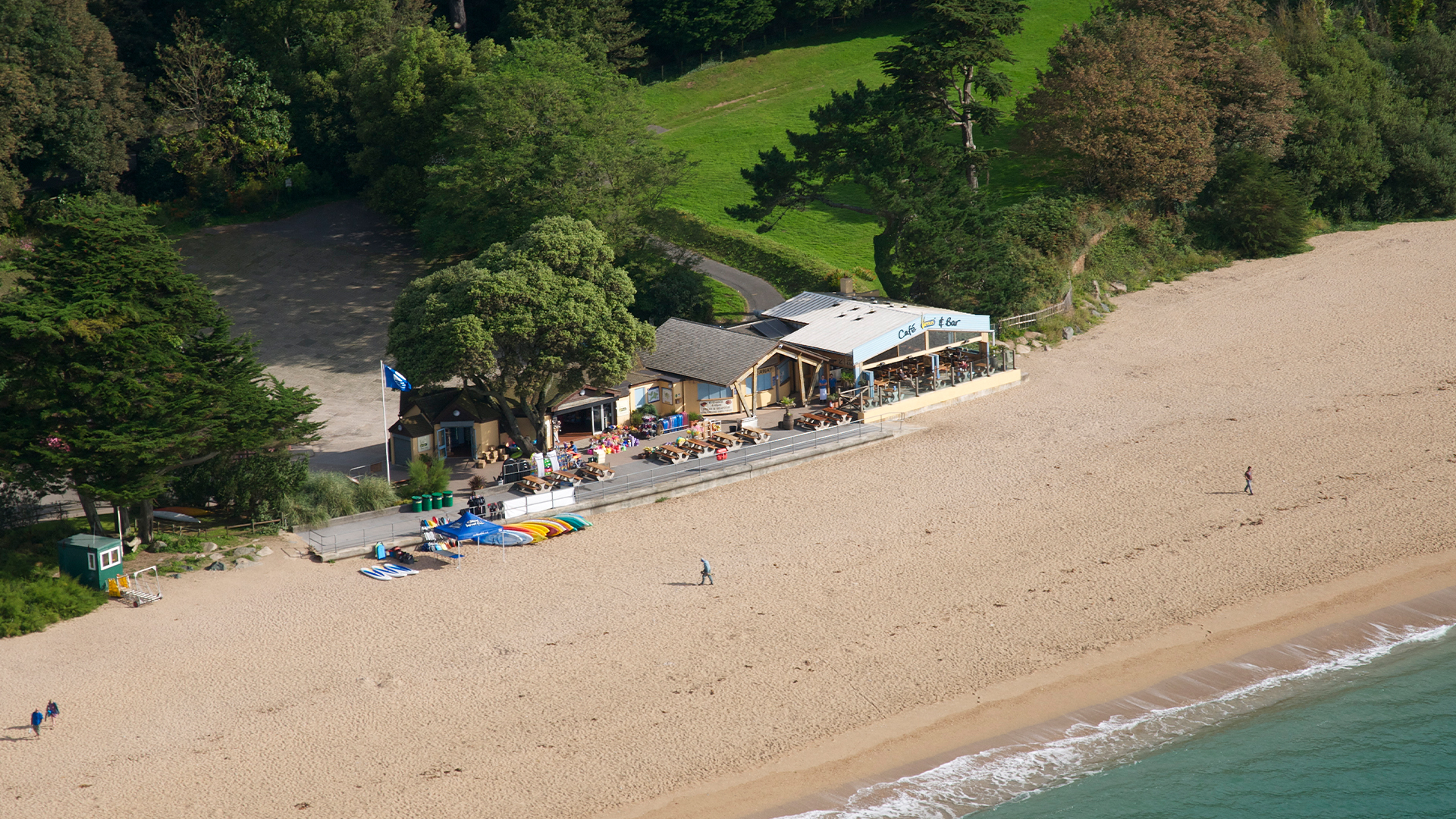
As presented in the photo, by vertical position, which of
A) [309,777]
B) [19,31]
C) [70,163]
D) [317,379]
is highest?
[19,31]

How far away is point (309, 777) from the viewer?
2277 centimetres

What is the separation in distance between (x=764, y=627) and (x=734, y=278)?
33.6 meters

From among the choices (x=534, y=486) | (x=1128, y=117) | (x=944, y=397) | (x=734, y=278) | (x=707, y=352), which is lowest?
(x=534, y=486)

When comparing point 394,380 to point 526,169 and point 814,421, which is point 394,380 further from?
point 526,169

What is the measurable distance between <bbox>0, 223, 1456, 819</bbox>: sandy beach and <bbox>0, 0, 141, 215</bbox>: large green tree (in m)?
38.4

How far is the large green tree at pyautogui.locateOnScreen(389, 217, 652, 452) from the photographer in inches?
1437

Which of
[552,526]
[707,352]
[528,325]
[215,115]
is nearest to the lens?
[552,526]

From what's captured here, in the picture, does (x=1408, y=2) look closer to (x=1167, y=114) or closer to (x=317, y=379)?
(x=1167, y=114)

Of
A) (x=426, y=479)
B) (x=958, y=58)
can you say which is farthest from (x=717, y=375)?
(x=958, y=58)

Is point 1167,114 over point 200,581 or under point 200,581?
over

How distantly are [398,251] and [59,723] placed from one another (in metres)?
41.3

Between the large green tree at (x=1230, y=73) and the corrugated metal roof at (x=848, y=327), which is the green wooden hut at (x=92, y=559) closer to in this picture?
the corrugated metal roof at (x=848, y=327)

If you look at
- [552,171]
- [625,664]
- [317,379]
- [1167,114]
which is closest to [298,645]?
[625,664]

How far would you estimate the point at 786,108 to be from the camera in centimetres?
7962
